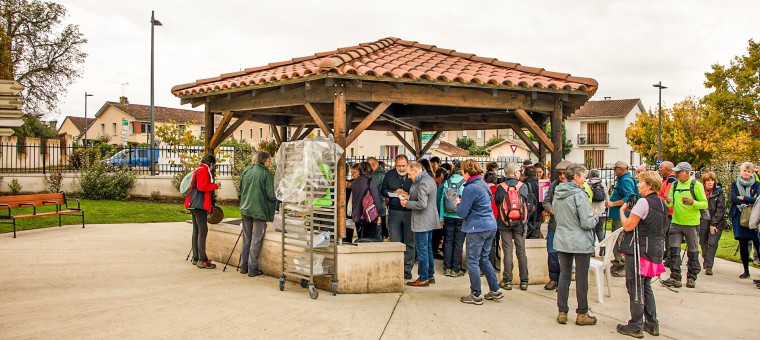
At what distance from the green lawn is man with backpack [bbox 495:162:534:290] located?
31.0 ft

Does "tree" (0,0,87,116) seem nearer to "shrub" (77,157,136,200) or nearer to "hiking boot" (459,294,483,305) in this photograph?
"shrub" (77,157,136,200)

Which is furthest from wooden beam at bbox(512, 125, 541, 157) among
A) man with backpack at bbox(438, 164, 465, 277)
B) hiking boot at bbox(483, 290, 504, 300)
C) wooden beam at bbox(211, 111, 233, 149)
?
wooden beam at bbox(211, 111, 233, 149)

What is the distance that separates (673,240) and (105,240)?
9.90 meters

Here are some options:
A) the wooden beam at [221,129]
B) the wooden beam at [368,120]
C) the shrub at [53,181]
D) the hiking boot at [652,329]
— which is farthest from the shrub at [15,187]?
the hiking boot at [652,329]

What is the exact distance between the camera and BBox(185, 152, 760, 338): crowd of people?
5.30 meters

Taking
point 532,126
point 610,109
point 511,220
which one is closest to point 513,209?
point 511,220

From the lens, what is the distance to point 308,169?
6.36 metres

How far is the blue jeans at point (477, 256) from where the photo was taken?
6.10m

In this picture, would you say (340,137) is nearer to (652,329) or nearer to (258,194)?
(258,194)

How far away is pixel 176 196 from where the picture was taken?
60.8ft

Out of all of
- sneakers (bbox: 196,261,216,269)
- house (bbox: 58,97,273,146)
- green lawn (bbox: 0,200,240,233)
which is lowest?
sneakers (bbox: 196,261,216,269)

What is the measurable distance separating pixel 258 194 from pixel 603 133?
51.2 metres

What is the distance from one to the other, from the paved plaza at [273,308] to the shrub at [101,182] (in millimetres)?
9821

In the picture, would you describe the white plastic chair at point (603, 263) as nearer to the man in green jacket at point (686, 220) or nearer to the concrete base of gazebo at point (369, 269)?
the man in green jacket at point (686, 220)
